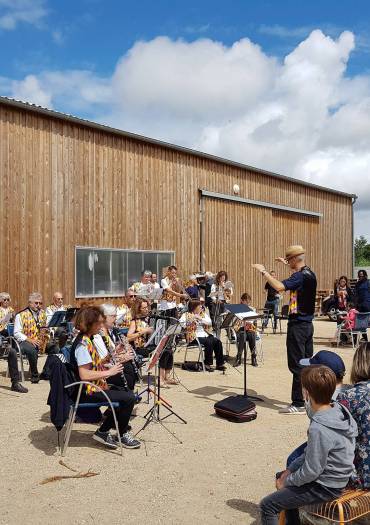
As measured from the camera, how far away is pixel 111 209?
1391 cm

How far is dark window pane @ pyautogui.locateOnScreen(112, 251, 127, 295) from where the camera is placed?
14.0 metres

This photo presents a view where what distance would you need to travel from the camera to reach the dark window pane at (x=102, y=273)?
13.5 meters

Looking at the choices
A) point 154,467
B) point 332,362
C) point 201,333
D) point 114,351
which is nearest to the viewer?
point 332,362

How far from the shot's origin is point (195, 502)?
13.1 feet

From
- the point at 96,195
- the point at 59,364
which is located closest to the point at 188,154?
the point at 96,195

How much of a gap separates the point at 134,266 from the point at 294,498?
11726mm

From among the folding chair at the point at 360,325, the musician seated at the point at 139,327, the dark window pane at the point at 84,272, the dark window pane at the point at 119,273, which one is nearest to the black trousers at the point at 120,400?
the musician seated at the point at 139,327

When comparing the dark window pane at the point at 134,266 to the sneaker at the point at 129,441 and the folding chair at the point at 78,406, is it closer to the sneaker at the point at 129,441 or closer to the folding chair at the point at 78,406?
the sneaker at the point at 129,441

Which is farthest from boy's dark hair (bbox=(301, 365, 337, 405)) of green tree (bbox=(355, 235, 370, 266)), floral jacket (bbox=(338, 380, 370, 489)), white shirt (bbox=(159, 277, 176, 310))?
green tree (bbox=(355, 235, 370, 266))

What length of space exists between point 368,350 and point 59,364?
276 centimetres

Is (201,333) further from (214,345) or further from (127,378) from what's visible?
(127,378)

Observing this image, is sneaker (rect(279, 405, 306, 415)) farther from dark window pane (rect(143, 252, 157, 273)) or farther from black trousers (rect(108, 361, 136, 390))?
dark window pane (rect(143, 252, 157, 273))

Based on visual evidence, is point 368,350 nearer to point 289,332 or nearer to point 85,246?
point 289,332

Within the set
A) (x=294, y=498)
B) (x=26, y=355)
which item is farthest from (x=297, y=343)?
(x=26, y=355)
